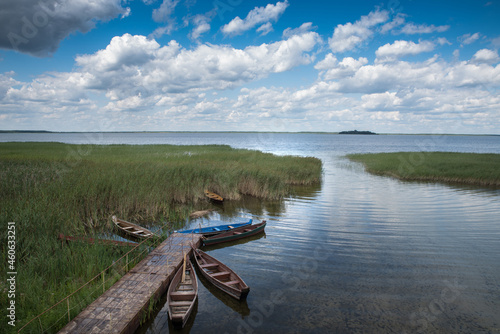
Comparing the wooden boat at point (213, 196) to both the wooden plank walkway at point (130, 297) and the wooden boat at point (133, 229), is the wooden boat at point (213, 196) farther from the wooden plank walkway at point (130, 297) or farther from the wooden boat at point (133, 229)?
the wooden plank walkway at point (130, 297)

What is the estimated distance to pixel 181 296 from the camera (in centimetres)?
779

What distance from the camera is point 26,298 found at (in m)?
6.36

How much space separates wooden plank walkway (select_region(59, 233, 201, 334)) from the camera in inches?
242

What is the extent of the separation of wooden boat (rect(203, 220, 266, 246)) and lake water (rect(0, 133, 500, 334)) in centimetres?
40

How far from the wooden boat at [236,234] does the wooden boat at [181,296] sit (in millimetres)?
3154

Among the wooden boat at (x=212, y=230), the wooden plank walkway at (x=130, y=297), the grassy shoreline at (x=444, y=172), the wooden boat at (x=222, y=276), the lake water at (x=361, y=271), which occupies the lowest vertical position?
the lake water at (x=361, y=271)

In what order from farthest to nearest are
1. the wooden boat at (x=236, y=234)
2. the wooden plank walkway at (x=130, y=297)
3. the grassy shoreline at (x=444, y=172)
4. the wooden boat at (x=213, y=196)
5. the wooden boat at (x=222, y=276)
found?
the grassy shoreline at (x=444, y=172), the wooden boat at (x=213, y=196), the wooden boat at (x=236, y=234), the wooden boat at (x=222, y=276), the wooden plank walkway at (x=130, y=297)

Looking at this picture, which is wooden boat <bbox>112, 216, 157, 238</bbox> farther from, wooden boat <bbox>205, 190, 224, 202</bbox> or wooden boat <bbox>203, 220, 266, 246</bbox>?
wooden boat <bbox>205, 190, 224, 202</bbox>

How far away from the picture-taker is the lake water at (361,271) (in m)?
7.36

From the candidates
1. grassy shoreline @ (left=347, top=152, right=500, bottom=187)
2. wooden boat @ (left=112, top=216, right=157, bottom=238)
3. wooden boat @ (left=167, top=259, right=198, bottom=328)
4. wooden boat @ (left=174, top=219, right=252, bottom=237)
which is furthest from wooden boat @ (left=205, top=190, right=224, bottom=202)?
grassy shoreline @ (left=347, top=152, right=500, bottom=187)

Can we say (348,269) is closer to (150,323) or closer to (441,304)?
(441,304)

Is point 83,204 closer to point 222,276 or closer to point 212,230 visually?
point 212,230

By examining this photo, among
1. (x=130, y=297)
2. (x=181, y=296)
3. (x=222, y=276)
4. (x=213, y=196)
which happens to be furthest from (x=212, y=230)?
(x=213, y=196)

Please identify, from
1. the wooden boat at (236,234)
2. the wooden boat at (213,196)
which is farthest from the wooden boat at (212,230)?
the wooden boat at (213,196)
